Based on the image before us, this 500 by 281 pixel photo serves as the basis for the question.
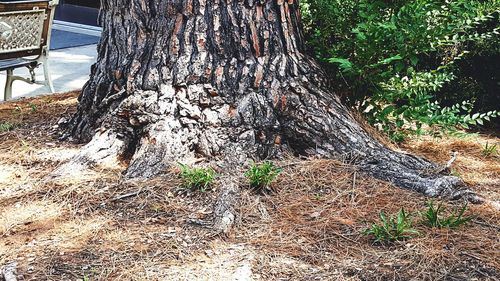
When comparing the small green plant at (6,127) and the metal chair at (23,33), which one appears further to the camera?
the metal chair at (23,33)

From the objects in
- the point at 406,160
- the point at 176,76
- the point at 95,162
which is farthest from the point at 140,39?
the point at 406,160

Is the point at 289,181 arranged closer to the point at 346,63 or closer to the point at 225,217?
the point at 225,217

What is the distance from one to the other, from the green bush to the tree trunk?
1.19ft

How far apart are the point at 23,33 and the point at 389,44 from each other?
10.4 ft

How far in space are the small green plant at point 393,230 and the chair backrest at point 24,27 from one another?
140 inches

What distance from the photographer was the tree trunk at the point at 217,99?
359cm

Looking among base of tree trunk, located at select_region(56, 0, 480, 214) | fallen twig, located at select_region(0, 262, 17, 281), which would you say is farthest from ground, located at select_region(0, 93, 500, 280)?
base of tree trunk, located at select_region(56, 0, 480, 214)

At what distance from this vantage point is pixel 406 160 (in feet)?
12.1

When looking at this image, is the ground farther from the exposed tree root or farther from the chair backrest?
the chair backrest

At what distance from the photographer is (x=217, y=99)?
3.67 metres

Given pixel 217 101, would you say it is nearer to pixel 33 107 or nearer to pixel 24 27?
pixel 33 107

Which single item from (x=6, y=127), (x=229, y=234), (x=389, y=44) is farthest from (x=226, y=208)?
(x=6, y=127)

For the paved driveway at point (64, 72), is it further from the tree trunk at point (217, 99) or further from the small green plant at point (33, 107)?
the tree trunk at point (217, 99)

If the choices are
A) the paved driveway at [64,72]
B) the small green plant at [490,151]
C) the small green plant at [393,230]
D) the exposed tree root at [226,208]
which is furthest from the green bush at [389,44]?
the paved driveway at [64,72]
